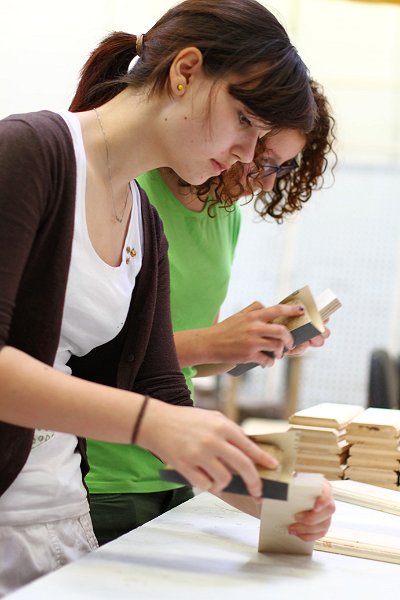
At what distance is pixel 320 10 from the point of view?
20.4ft

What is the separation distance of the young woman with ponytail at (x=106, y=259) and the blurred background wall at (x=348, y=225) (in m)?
4.80

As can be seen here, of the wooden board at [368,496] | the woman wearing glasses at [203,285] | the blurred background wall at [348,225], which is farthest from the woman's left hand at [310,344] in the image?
the blurred background wall at [348,225]

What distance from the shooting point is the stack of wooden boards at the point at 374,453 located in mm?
2033

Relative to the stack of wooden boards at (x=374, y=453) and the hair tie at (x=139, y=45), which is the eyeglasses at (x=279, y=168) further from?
the stack of wooden boards at (x=374, y=453)

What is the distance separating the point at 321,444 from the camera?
205cm

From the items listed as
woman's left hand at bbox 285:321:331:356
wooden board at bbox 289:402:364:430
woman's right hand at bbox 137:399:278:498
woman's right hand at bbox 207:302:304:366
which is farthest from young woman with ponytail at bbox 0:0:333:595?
wooden board at bbox 289:402:364:430

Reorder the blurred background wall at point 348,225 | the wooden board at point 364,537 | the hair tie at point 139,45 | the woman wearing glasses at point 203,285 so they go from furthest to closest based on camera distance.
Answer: the blurred background wall at point 348,225
the woman wearing glasses at point 203,285
the hair tie at point 139,45
the wooden board at point 364,537

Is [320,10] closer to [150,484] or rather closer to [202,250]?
[202,250]

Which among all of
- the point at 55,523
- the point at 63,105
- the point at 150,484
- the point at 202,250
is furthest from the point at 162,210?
the point at 63,105

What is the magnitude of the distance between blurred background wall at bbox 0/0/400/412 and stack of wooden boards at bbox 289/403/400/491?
13.9 ft

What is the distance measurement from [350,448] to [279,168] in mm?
697

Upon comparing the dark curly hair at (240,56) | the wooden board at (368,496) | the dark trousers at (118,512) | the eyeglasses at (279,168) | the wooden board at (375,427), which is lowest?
the dark trousers at (118,512)

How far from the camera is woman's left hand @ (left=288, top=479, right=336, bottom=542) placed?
1346mm

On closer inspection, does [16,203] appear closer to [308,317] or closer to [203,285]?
[308,317]
